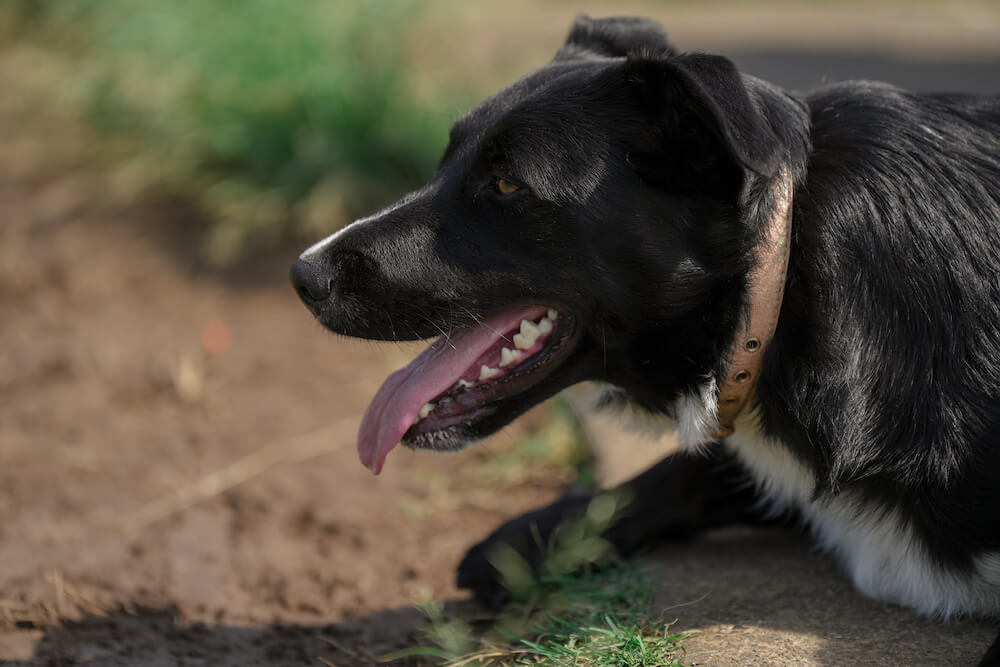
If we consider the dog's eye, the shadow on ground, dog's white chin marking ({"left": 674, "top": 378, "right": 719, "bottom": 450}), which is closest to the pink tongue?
the dog's eye

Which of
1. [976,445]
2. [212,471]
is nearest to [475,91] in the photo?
[212,471]

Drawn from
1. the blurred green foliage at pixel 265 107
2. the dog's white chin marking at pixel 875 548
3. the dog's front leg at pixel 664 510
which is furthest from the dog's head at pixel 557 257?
the blurred green foliage at pixel 265 107

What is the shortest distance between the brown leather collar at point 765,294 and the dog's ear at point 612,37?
788 mm

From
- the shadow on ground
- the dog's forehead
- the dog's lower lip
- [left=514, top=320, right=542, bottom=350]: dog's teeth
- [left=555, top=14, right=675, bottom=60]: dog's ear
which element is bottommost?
the shadow on ground

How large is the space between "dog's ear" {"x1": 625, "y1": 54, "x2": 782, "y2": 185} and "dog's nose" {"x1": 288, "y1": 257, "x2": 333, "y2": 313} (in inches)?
28.0

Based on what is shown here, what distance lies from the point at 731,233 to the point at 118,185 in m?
4.26

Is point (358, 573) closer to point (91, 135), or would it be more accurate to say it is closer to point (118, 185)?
point (118, 185)

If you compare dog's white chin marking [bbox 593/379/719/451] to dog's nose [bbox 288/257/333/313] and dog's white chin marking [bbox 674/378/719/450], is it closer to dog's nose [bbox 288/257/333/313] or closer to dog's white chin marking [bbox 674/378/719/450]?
dog's white chin marking [bbox 674/378/719/450]

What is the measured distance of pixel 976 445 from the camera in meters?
2.11

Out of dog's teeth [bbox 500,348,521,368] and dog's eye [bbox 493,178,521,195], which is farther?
dog's teeth [bbox 500,348,521,368]

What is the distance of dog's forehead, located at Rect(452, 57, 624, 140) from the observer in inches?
90.4

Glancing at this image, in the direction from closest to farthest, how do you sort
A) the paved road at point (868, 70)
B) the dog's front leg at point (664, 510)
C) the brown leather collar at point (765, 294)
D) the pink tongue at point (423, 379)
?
the brown leather collar at point (765, 294) < the pink tongue at point (423, 379) < the dog's front leg at point (664, 510) < the paved road at point (868, 70)

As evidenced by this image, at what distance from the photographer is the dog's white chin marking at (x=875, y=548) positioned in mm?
2193

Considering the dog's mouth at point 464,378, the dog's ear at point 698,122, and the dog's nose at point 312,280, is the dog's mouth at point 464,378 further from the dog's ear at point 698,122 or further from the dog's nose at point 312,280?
the dog's ear at point 698,122
